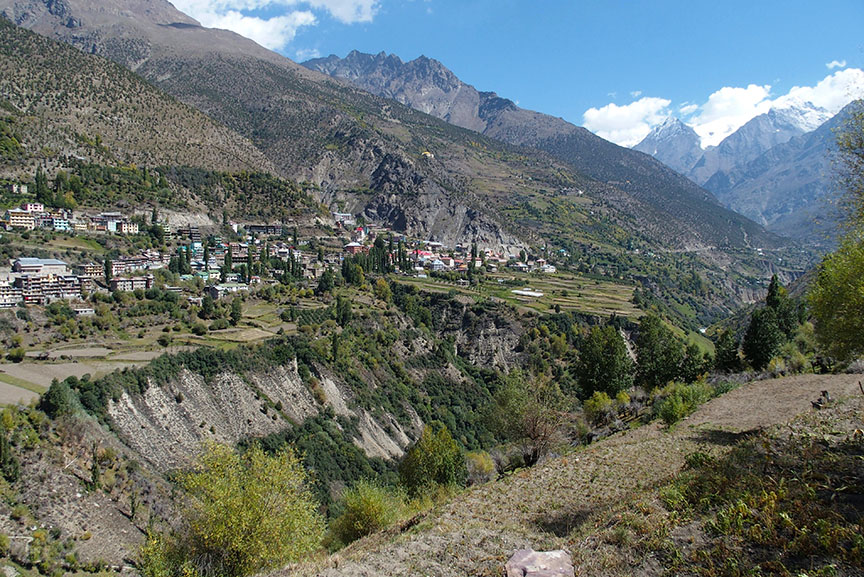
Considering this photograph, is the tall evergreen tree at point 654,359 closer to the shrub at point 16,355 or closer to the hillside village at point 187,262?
the hillside village at point 187,262

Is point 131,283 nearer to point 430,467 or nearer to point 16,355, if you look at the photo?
point 16,355

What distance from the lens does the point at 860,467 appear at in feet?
32.3

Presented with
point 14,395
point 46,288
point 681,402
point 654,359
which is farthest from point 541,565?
point 46,288

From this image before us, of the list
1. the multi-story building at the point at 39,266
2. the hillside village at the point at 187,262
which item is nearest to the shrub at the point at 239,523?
the hillside village at the point at 187,262

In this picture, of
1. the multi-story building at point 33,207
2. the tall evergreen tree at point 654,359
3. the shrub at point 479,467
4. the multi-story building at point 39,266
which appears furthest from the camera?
the multi-story building at point 33,207

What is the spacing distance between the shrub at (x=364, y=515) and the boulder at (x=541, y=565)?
11.7m

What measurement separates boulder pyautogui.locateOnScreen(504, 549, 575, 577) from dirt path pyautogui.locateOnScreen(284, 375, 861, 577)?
584 millimetres

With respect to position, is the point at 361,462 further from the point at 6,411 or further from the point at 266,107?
the point at 266,107

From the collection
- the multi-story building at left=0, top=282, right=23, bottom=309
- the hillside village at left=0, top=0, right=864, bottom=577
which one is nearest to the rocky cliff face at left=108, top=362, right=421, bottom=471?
the hillside village at left=0, top=0, right=864, bottom=577

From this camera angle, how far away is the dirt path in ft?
35.6

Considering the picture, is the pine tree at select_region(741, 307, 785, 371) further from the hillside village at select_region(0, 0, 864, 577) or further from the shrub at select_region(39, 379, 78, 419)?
the shrub at select_region(39, 379, 78, 419)

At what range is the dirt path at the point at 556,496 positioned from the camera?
10.8 m

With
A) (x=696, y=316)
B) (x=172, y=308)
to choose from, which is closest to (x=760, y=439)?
(x=172, y=308)

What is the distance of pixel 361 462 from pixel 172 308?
94.6ft
